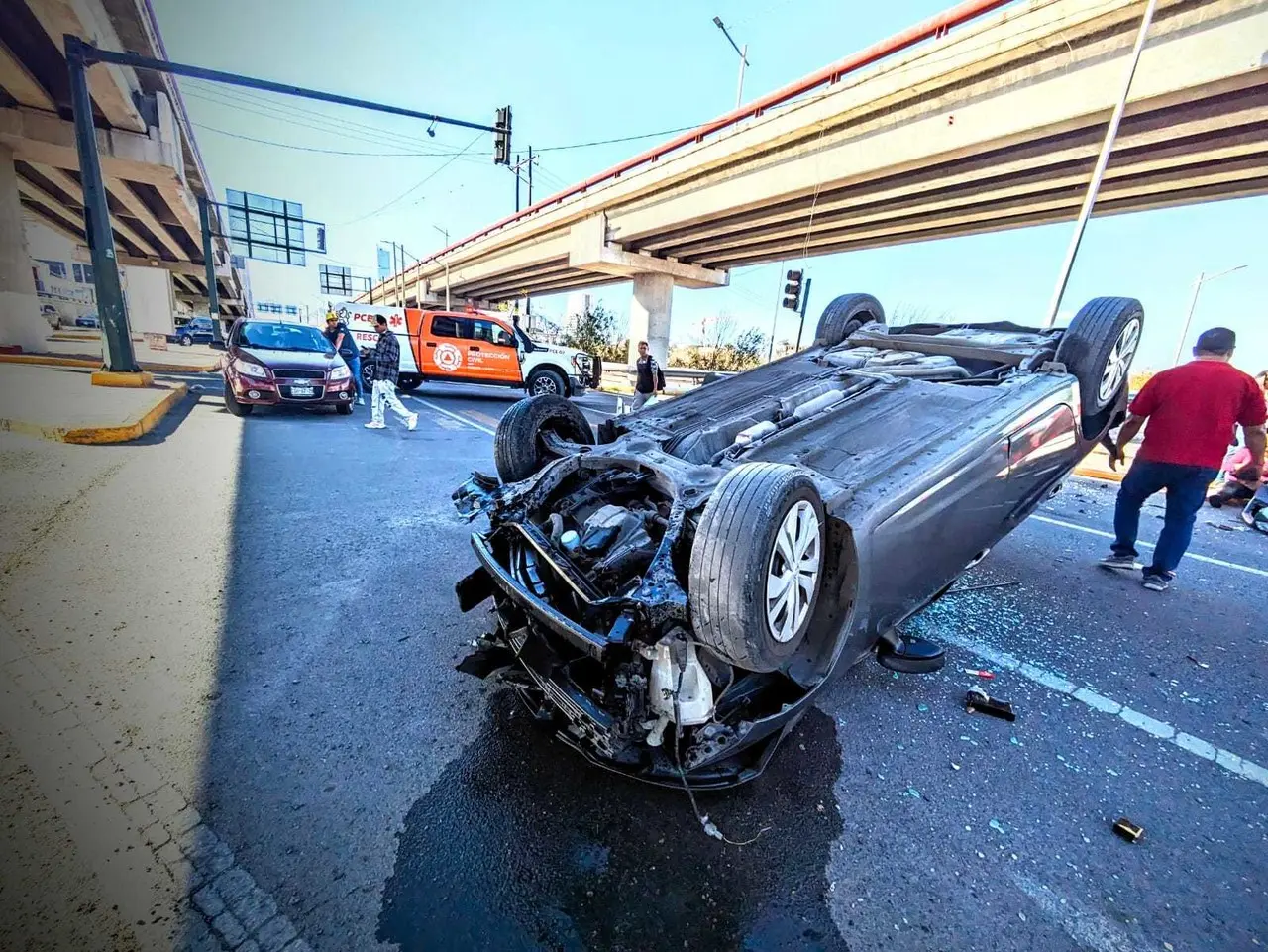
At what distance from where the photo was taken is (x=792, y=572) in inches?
72.3

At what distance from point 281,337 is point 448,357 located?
12.8ft

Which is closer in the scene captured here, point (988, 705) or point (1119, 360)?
point (988, 705)

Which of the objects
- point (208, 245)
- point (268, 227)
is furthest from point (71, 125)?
point (268, 227)

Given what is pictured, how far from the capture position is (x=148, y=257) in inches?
1255

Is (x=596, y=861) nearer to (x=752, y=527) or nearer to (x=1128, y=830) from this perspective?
(x=752, y=527)

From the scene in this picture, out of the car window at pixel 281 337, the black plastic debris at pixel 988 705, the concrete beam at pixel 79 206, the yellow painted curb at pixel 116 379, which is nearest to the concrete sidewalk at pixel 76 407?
the yellow painted curb at pixel 116 379

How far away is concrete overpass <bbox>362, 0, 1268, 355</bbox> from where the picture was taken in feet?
24.9

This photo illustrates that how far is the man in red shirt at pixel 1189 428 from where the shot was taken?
3703 millimetres

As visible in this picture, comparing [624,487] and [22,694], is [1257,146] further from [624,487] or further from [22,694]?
[22,694]

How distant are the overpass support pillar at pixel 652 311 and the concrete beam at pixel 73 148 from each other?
14.2 m

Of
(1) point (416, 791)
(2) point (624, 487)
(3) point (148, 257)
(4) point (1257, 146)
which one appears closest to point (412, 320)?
(2) point (624, 487)

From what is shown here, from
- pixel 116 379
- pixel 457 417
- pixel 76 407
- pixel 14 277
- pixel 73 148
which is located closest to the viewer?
pixel 76 407

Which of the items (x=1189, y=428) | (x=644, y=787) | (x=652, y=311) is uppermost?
(x=652, y=311)

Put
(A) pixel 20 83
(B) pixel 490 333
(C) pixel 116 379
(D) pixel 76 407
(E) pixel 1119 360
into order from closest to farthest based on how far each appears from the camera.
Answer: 1. (E) pixel 1119 360
2. (D) pixel 76 407
3. (C) pixel 116 379
4. (A) pixel 20 83
5. (B) pixel 490 333
